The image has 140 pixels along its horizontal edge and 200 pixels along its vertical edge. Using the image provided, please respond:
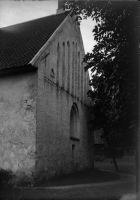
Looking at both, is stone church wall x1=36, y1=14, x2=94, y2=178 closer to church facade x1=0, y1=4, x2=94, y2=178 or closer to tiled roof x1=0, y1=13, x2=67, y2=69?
church facade x1=0, y1=4, x2=94, y2=178

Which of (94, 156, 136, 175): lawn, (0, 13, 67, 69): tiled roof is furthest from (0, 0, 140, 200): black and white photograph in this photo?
(94, 156, 136, 175): lawn

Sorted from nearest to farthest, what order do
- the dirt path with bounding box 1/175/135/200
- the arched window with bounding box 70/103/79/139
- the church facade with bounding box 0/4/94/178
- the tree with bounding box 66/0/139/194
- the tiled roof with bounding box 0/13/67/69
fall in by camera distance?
the tree with bounding box 66/0/139/194
the dirt path with bounding box 1/175/135/200
the church facade with bounding box 0/4/94/178
the tiled roof with bounding box 0/13/67/69
the arched window with bounding box 70/103/79/139

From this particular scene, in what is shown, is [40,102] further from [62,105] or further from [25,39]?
[25,39]

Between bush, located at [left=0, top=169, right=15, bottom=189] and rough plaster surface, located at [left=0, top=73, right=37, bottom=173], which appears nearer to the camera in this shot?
bush, located at [left=0, top=169, right=15, bottom=189]

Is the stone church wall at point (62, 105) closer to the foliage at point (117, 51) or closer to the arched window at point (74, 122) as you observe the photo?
the arched window at point (74, 122)

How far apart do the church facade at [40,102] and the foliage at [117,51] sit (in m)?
3.85

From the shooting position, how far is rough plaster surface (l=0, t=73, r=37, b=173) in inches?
500

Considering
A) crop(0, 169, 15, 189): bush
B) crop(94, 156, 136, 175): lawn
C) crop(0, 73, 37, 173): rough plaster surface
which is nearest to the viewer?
crop(0, 169, 15, 189): bush

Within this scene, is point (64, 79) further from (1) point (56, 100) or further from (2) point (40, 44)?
(2) point (40, 44)

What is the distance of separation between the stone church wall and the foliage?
163 inches

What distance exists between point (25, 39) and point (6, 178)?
8.85 metres

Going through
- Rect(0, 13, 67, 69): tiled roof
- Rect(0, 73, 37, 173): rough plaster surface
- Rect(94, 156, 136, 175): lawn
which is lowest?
Rect(94, 156, 136, 175): lawn

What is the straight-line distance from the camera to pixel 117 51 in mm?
9648

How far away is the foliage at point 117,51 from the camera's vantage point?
9.00 metres
